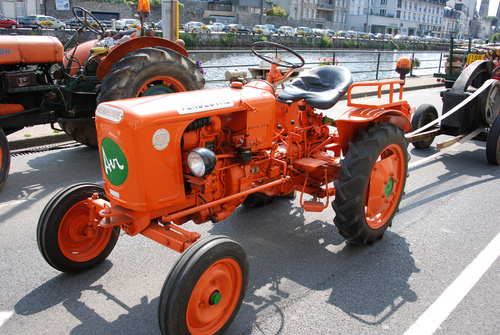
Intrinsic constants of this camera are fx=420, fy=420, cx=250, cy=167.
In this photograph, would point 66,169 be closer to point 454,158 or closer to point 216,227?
point 216,227

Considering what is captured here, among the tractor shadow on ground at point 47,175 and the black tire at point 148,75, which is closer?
the tractor shadow on ground at point 47,175

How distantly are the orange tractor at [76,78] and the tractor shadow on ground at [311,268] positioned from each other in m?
2.15

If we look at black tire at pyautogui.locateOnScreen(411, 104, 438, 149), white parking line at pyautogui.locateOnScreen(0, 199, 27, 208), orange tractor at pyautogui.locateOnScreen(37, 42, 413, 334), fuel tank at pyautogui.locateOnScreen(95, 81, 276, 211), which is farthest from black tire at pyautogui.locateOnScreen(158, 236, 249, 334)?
black tire at pyautogui.locateOnScreen(411, 104, 438, 149)

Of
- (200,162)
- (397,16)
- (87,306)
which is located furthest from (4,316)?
(397,16)

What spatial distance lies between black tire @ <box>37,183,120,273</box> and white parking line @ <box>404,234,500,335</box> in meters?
2.19

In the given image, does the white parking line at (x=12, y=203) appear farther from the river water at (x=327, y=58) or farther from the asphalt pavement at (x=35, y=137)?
the river water at (x=327, y=58)

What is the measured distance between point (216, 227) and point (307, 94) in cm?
154

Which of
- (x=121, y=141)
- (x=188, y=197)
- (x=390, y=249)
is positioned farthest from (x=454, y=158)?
(x=121, y=141)

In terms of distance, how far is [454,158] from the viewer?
6.46 m

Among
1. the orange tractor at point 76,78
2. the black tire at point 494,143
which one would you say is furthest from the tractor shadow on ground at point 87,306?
the black tire at point 494,143

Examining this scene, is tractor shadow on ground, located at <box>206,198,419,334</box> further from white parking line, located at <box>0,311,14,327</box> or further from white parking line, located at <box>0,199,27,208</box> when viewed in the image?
white parking line, located at <box>0,199,27,208</box>

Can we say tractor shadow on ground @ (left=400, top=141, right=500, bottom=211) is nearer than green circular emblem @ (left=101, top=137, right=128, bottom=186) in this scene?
No

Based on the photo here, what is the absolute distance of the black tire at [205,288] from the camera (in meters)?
2.22

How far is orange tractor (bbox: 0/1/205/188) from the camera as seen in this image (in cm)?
507
